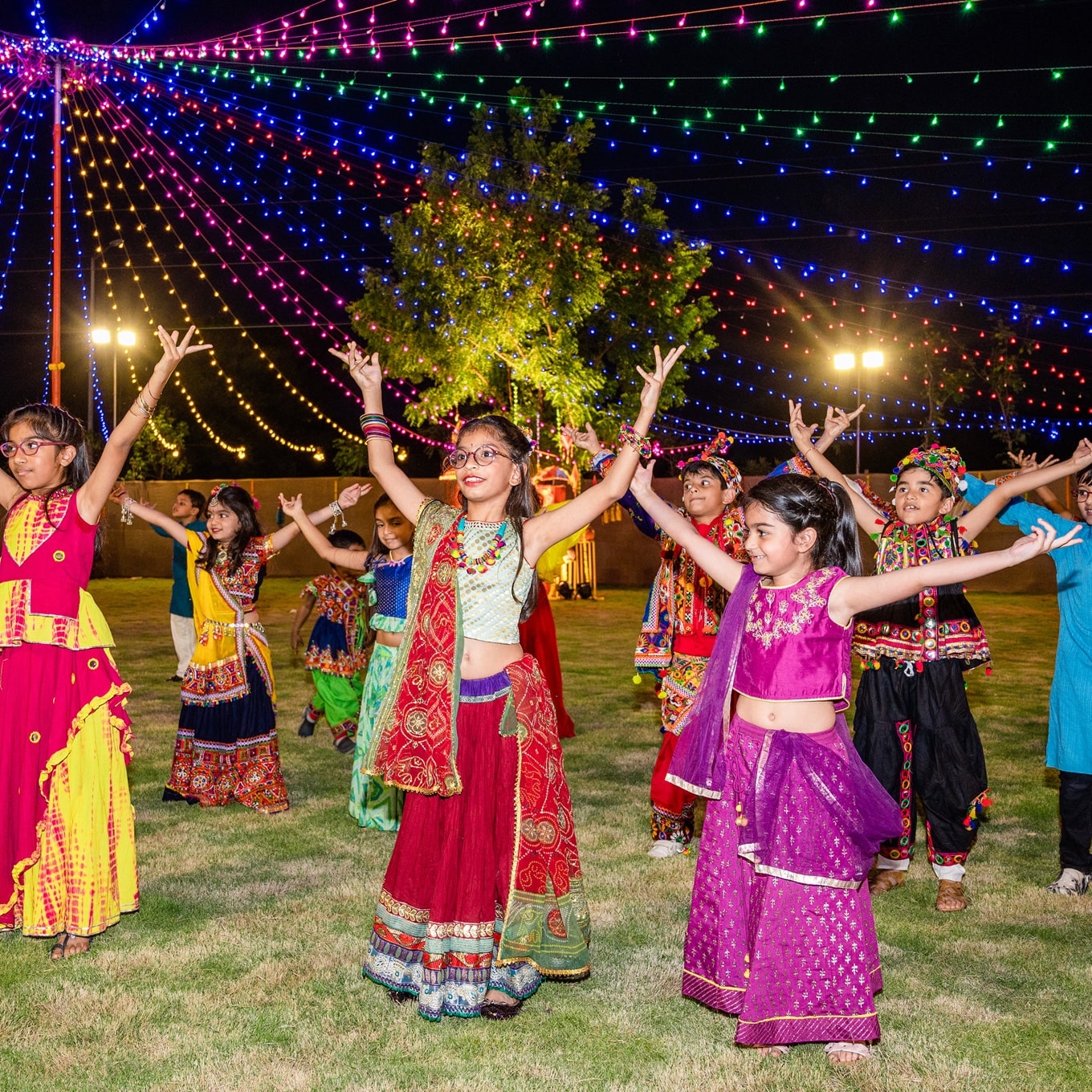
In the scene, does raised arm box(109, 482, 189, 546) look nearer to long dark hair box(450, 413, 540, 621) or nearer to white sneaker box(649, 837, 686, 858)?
long dark hair box(450, 413, 540, 621)

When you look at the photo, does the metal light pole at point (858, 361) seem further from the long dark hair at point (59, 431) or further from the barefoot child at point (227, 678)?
the long dark hair at point (59, 431)

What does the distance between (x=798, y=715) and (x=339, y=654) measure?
17.0ft

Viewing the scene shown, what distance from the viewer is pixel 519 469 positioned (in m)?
3.85

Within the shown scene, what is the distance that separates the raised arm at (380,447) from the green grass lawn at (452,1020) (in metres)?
1.78

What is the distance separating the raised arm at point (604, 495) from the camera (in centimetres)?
356

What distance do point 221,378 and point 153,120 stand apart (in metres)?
28.4

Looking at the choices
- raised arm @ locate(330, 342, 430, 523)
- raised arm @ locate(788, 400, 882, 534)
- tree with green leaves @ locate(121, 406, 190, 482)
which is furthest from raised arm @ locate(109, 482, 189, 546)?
tree with green leaves @ locate(121, 406, 190, 482)

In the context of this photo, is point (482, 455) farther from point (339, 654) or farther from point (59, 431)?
point (339, 654)

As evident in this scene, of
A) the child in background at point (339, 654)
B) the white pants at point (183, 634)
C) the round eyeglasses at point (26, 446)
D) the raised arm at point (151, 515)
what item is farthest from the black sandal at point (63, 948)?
the white pants at point (183, 634)

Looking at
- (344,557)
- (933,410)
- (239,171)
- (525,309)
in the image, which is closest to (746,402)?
(933,410)

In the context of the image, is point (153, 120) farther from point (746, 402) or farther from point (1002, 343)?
point (746, 402)

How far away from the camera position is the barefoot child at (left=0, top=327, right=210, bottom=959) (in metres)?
4.12

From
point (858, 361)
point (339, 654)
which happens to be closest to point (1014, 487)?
point (339, 654)

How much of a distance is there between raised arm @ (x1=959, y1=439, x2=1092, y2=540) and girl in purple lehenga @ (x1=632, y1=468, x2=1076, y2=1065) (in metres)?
1.74
